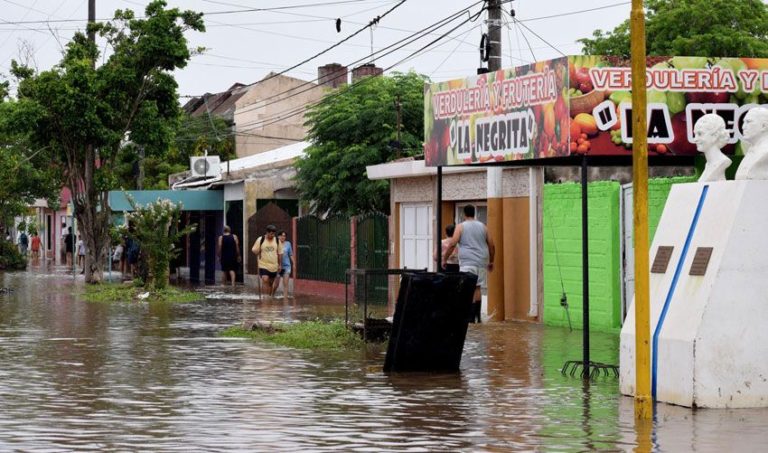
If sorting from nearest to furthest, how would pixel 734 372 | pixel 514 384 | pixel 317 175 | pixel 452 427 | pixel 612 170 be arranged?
1. pixel 452 427
2. pixel 734 372
3. pixel 514 384
4. pixel 612 170
5. pixel 317 175

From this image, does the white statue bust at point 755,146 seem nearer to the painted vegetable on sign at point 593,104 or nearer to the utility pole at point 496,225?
the painted vegetable on sign at point 593,104

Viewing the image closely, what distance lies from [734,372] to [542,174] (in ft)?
38.1

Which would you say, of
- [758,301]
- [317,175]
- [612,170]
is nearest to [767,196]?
[758,301]

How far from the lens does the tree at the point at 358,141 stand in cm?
4225

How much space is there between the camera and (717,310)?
41.8ft

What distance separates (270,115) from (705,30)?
24.1m

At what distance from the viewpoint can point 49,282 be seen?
45.0 meters

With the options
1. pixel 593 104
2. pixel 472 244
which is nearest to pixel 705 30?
pixel 472 244

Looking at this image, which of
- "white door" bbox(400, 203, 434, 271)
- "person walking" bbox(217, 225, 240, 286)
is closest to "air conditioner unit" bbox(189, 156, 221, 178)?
"person walking" bbox(217, 225, 240, 286)

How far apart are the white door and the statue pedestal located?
625 inches

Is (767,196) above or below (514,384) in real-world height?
above

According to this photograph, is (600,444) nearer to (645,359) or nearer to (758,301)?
(645,359)

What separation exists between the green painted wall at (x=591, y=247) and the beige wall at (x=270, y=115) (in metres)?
49.8

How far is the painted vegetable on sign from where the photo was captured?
15102mm
